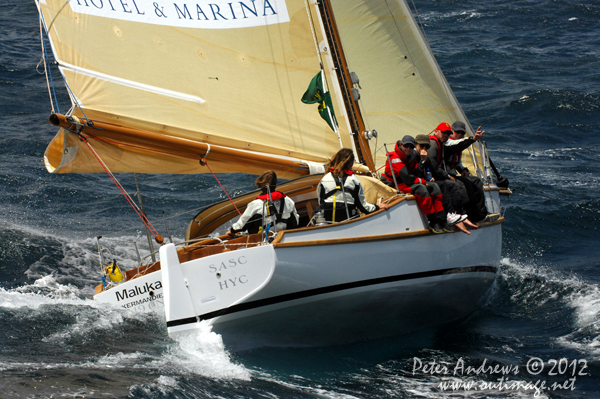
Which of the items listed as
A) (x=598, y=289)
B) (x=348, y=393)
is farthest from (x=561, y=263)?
(x=348, y=393)

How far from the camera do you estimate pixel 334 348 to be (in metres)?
6.56

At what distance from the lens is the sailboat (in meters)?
5.79

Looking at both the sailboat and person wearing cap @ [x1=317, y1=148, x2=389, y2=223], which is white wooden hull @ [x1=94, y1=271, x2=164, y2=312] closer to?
the sailboat

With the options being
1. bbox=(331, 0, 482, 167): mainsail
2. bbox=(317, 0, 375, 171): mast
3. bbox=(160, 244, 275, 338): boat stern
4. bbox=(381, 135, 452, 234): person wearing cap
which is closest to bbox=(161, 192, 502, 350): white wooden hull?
bbox=(160, 244, 275, 338): boat stern

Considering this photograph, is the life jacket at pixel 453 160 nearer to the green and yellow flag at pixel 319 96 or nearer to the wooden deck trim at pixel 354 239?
the wooden deck trim at pixel 354 239

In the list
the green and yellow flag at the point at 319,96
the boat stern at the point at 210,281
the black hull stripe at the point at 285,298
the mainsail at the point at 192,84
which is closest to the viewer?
the boat stern at the point at 210,281

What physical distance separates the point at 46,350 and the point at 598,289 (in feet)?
23.6

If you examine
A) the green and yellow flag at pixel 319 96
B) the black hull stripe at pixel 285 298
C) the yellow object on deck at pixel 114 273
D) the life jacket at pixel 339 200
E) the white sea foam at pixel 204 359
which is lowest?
the white sea foam at pixel 204 359

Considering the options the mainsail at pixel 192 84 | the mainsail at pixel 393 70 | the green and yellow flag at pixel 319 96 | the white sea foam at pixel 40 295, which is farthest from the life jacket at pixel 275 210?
the mainsail at pixel 393 70

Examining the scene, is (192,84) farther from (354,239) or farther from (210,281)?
(354,239)

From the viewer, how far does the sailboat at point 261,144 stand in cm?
579

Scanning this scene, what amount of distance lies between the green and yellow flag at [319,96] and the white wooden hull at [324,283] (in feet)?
5.97

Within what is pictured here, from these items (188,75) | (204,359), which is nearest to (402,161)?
(188,75)

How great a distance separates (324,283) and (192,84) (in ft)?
10.3
